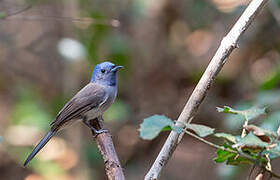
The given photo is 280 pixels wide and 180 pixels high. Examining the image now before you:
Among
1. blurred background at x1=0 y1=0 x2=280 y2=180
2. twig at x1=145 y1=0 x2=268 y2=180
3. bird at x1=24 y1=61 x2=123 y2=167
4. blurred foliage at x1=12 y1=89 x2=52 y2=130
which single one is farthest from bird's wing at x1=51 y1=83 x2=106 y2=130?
twig at x1=145 y1=0 x2=268 y2=180

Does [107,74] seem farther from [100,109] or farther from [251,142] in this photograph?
[251,142]

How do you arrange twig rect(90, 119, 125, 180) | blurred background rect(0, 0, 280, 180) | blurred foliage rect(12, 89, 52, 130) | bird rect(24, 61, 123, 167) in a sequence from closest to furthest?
1. twig rect(90, 119, 125, 180)
2. bird rect(24, 61, 123, 167)
3. blurred foliage rect(12, 89, 52, 130)
4. blurred background rect(0, 0, 280, 180)

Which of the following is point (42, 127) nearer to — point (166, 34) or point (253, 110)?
point (166, 34)

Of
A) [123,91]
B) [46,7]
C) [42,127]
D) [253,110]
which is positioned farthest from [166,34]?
[253,110]

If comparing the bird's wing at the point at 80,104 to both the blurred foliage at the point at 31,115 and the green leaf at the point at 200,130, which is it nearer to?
the blurred foliage at the point at 31,115

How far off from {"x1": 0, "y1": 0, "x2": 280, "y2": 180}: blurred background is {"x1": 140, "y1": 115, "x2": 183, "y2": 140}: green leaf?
12.5 feet

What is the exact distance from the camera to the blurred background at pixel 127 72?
5605mm

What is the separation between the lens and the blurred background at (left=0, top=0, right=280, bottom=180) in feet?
18.4

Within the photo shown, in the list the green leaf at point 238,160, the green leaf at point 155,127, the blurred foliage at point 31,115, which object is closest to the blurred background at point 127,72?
the blurred foliage at point 31,115

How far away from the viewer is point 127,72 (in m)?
6.19

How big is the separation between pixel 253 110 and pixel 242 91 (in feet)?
17.9

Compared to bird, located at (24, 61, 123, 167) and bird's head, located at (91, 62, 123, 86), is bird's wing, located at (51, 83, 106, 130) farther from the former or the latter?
bird's head, located at (91, 62, 123, 86)

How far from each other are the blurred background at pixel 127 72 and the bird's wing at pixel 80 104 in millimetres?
924

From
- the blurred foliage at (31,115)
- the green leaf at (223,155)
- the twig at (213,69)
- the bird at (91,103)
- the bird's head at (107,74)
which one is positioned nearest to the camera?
the green leaf at (223,155)
